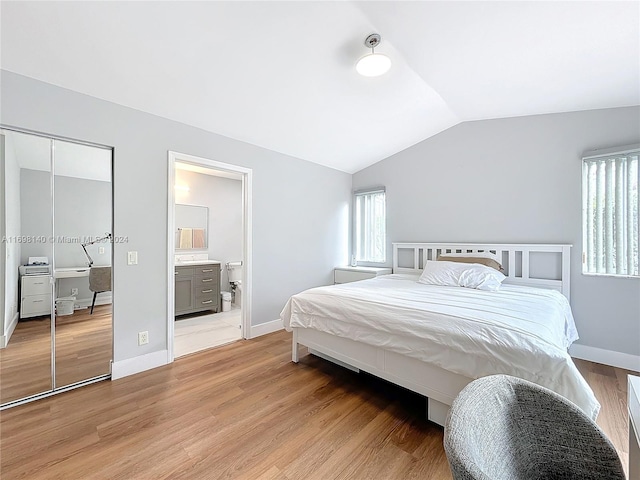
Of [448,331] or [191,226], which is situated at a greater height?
[191,226]

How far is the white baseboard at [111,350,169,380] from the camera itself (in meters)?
2.49

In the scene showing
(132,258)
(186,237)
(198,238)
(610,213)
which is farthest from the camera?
(198,238)

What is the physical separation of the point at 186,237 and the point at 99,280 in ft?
7.79

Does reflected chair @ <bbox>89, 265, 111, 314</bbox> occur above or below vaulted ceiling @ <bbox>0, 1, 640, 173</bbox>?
below

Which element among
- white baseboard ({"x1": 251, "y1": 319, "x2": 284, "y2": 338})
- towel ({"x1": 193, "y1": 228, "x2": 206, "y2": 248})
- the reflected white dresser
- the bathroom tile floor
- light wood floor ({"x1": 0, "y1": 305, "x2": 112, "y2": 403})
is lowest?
the bathroom tile floor

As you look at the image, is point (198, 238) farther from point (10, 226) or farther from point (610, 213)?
point (610, 213)

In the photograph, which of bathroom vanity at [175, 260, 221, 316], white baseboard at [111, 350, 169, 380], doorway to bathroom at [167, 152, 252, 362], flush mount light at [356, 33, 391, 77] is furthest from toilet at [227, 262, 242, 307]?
flush mount light at [356, 33, 391, 77]

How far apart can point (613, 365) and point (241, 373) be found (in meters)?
3.65

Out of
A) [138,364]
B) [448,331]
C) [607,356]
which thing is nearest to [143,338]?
[138,364]

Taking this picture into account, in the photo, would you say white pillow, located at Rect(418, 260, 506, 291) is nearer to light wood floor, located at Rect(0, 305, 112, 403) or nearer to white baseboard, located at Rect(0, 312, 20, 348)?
light wood floor, located at Rect(0, 305, 112, 403)

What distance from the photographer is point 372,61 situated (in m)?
2.29

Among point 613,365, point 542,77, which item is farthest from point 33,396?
point 613,365

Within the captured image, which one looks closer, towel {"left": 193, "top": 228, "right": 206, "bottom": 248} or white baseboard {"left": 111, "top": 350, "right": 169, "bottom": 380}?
white baseboard {"left": 111, "top": 350, "right": 169, "bottom": 380}

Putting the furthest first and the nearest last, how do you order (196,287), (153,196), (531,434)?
(196,287) → (153,196) → (531,434)
